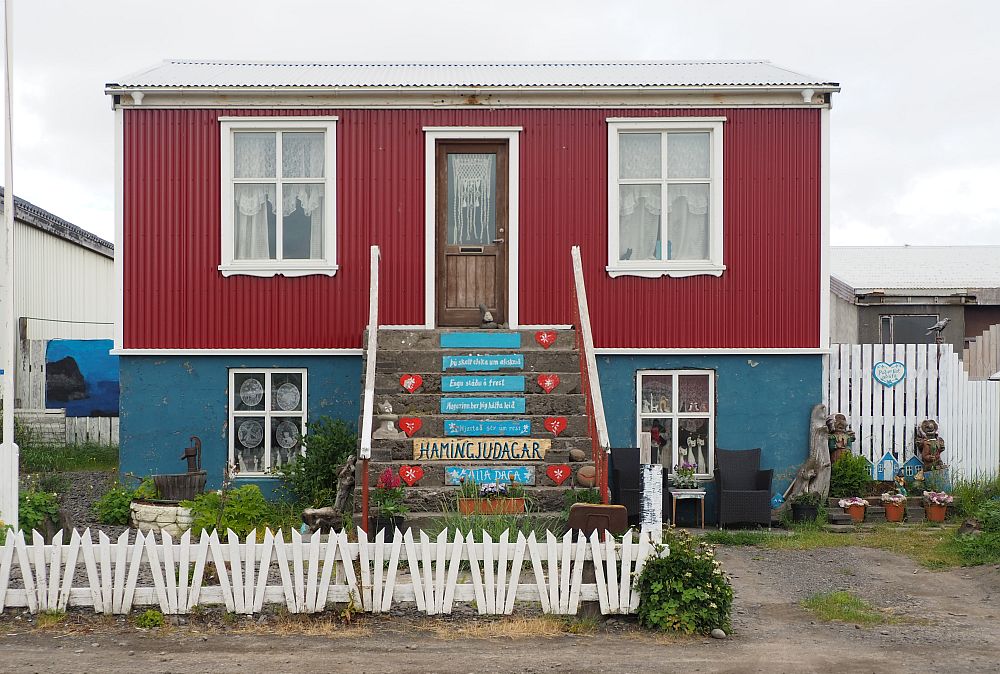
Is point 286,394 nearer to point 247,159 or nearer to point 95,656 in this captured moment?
point 247,159

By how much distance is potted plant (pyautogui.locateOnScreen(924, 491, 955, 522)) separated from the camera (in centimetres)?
1171

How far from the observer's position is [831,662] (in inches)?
263

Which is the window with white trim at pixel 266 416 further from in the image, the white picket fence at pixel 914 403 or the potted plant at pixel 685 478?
the white picket fence at pixel 914 403

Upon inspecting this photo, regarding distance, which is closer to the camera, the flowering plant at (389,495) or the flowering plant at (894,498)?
the flowering plant at (389,495)

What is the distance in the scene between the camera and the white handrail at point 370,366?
9.09 m

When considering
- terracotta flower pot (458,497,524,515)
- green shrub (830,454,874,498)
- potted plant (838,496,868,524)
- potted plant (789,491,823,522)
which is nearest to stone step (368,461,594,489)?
terracotta flower pot (458,497,524,515)

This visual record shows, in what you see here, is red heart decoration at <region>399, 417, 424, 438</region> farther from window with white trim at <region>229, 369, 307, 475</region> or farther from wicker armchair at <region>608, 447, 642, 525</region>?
wicker armchair at <region>608, 447, 642, 525</region>

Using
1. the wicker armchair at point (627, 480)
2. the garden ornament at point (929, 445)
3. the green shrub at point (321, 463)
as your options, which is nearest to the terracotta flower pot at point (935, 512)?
the garden ornament at point (929, 445)

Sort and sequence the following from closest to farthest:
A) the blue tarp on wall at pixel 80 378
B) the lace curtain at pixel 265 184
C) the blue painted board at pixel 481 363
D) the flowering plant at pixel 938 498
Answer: the blue painted board at pixel 481 363 → the flowering plant at pixel 938 498 → the lace curtain at pixel 265 184 → the blue tarp on wall at pixel 80 378

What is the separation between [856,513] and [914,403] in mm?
1770

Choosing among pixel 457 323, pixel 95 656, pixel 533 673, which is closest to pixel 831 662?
pixel 533 673

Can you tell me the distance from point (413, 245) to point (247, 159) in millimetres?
2249

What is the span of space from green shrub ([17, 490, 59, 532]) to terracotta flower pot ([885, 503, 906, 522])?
29.7 feet

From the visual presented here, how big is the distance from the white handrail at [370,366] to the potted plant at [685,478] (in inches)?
144
